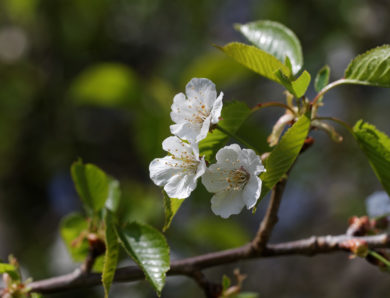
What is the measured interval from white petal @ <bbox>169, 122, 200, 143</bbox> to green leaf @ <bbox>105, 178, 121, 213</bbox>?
0.40 m

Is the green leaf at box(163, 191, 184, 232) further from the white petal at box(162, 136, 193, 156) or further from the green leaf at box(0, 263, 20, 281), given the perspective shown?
the green leaf at box(0, 263, 20, 281)

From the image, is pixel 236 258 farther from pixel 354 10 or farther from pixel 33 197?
pixel 33 197

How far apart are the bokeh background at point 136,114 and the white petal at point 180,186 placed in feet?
4.08

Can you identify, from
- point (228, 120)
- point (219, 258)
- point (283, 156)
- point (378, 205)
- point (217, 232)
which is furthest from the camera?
point (217, 232)

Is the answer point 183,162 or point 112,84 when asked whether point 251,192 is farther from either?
point 112,84

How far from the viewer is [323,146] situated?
3006 millimetres

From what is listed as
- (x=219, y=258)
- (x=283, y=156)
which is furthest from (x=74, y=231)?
(x=283, y=156)

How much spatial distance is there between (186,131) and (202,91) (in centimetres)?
8

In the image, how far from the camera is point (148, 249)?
2.70ft

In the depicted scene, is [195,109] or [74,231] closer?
[195,109]

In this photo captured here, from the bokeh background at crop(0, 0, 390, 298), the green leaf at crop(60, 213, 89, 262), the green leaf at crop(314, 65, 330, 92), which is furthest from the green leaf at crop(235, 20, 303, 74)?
the bokeh background at crop(0, 0, 390, 298)

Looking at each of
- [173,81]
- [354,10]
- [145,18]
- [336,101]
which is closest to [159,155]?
[173,81]

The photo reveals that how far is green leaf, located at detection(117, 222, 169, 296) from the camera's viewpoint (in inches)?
29.8

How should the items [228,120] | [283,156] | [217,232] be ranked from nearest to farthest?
[283,156] → [228,120] → [217,232]
